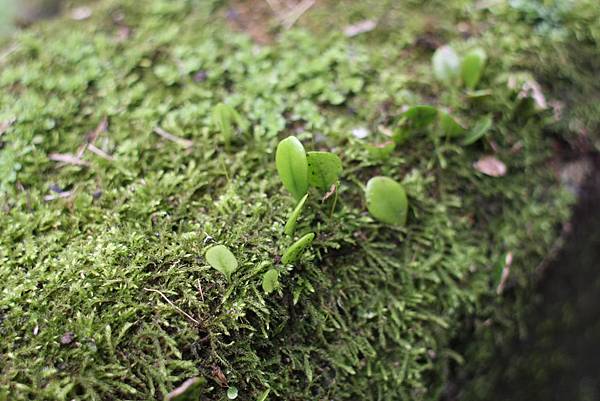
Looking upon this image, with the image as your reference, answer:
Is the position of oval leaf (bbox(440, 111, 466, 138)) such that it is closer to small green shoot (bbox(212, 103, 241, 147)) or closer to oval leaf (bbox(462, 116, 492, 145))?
oval leaf (bbox(462, 116, 492, 145))

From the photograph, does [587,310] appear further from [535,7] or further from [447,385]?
[535,7]

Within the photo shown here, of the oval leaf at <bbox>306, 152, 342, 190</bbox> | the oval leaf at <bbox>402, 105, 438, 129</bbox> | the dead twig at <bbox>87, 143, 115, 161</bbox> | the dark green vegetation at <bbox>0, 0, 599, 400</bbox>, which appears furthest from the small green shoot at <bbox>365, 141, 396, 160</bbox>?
the dead twig at <bbox>87, 143, 115, 161</bbox>

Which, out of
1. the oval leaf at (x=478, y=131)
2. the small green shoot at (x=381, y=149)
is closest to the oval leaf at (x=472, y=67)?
the oval leaf at (x=478, y=131)

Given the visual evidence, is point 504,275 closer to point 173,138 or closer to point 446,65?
point 446,65

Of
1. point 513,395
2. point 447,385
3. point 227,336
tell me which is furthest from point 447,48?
point 513,395

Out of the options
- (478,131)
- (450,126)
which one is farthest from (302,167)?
(478,131)

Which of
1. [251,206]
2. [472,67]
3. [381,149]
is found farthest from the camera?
[472,67]

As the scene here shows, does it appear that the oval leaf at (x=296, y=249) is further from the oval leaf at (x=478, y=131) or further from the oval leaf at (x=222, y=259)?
the oval leaf at (x=478, y=131)
